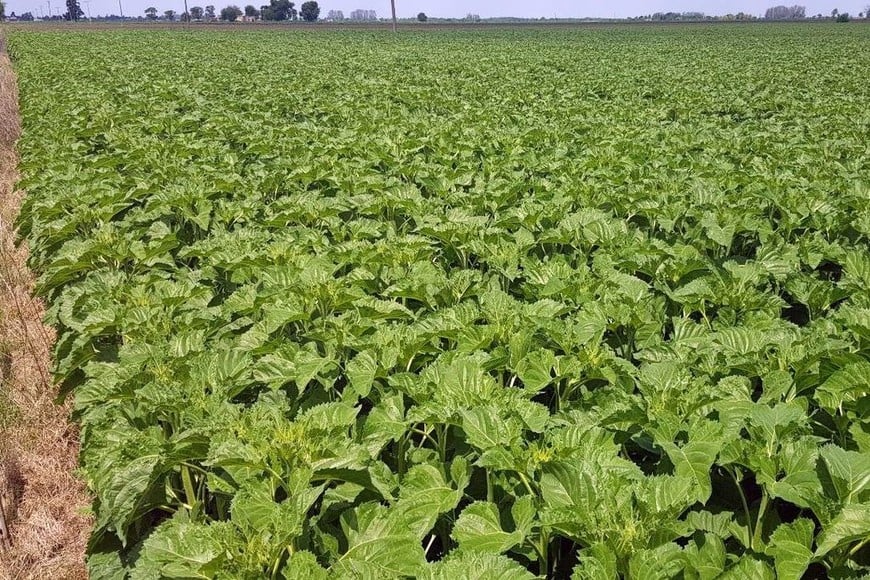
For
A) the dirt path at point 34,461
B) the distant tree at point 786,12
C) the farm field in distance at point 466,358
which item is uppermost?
the distant tree at point 786,12

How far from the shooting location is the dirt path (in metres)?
3.22

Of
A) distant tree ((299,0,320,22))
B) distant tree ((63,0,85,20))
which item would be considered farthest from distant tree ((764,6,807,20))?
distant tree ((63,0,85,20))

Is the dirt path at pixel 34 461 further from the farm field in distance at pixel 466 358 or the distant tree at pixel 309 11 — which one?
the distant tree at pixel 309 11

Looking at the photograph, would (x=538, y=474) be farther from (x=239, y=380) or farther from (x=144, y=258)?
(x=144, y=258)

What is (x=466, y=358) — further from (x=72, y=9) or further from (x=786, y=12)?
(x=786, y=12)

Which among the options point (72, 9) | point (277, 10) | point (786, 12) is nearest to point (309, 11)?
point (277, 10)

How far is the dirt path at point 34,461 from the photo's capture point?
3.22 metres

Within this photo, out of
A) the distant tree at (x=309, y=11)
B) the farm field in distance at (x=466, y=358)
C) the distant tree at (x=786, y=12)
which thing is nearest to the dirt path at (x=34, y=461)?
the farm field in distance at (x=466, y=358)

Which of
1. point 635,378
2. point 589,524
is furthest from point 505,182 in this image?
point 589,524

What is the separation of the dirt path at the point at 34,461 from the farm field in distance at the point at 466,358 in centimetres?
54

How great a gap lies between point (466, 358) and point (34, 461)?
111 inches

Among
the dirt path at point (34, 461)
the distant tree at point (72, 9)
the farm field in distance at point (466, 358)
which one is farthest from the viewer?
the distant tree at point (72, 9)

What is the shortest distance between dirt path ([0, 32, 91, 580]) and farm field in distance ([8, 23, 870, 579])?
0.54 meters

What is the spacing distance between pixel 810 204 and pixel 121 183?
6.02 m
